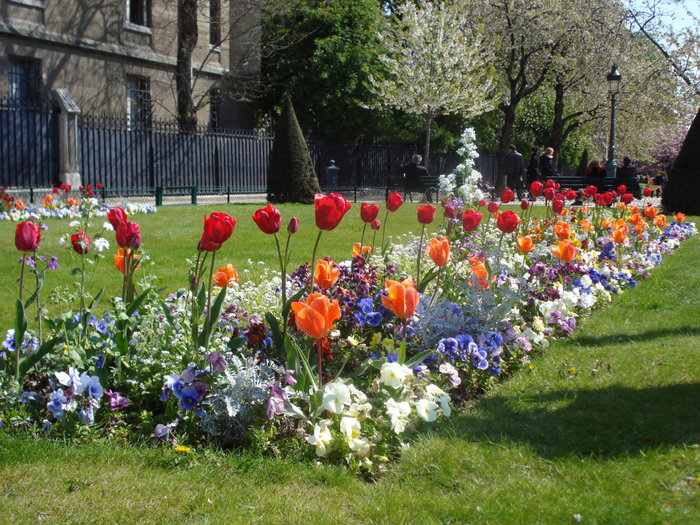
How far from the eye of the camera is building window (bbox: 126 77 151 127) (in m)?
22.2

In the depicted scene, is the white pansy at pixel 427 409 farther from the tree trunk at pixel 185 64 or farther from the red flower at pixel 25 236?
the tree trunk at pixel 185 64

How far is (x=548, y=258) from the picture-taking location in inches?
233

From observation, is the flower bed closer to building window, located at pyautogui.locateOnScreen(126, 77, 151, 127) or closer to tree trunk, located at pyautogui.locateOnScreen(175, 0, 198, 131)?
tree trunk, located at pyautogui.locateOnScreen(175, 0, 198, 131)

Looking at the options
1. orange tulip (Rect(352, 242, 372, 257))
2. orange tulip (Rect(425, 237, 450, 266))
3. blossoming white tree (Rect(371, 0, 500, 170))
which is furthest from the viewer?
blossoming white tree (Rect(371, 0, 500, 170))

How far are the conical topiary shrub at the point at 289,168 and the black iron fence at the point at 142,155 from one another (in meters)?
2.13

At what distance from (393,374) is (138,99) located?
71.5 ft

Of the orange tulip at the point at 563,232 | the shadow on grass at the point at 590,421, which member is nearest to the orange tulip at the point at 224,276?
the shadow on grass at the point at 590,421

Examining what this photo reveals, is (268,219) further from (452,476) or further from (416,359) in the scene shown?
(452,476)

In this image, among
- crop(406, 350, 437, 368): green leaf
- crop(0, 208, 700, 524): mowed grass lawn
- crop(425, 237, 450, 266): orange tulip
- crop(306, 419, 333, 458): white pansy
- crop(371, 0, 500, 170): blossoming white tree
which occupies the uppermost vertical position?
crop(371, 0, 500, 170): blossoming white tree

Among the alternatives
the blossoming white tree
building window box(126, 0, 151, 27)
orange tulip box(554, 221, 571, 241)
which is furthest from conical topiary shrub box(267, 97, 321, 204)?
orange tulip box(554, 221, 571, 241)

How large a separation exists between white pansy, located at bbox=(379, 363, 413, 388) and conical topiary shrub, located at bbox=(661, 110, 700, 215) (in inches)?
575

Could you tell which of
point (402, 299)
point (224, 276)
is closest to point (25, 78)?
point (224, 276)

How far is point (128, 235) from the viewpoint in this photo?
121 inches

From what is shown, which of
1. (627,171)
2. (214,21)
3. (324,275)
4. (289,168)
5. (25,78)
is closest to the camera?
(324,275)
